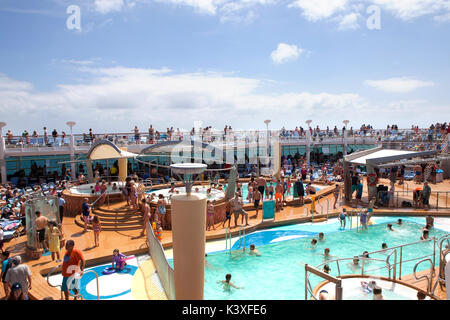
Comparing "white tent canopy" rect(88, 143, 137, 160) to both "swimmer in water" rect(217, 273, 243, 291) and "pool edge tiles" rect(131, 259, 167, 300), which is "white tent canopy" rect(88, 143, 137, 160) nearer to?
"pool edge tiles" rect(131, 259, 167, 300)

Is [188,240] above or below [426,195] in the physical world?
above

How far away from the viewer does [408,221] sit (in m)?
14.3

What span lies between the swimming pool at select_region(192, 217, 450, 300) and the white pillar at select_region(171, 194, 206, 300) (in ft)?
8.57

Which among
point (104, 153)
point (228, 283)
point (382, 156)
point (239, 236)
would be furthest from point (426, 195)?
point (104, 153)

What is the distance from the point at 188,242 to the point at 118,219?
886 centimetres

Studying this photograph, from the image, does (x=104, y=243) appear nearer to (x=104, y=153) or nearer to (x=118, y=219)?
(x=118, y=219)

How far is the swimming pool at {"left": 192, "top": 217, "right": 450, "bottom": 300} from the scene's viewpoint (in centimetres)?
885

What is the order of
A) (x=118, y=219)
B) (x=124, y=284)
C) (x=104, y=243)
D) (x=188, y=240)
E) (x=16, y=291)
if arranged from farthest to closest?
(x=118, y=219) < (x=104, y=243) < (x=124, y=284) < (x=16, y=291) < (x=188, y=240)

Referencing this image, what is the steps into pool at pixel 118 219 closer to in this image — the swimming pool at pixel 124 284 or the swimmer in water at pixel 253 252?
the swimming pool at pixel 124 284

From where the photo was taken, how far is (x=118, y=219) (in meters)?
13.8

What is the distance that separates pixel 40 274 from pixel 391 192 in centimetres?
1529

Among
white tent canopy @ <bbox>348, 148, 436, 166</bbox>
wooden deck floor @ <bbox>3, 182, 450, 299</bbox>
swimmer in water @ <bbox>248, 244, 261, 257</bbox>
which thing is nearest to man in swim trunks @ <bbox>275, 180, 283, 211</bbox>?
wooden deck floor @ <bbox>3, 182, 450, 299</bbox>

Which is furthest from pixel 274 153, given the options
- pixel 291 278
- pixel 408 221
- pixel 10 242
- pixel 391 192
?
pixel 10 242

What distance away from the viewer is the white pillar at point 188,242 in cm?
589
